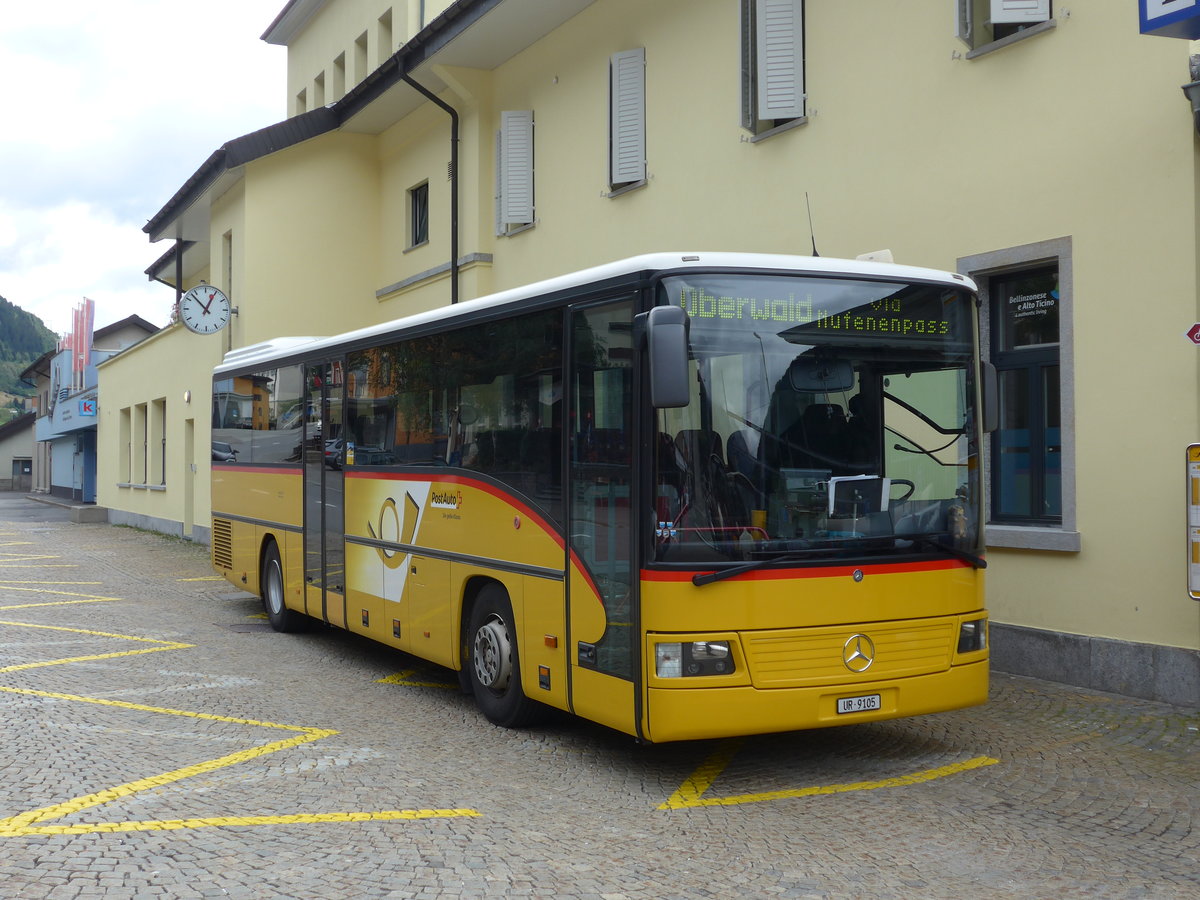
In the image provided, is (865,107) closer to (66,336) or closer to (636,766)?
(636,766)

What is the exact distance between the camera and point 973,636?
22.9 ft

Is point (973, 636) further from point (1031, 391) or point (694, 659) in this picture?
point (1031, 391)

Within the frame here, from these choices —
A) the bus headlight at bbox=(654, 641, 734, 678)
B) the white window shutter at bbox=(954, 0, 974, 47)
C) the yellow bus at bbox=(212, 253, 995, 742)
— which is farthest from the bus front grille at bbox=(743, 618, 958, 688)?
the white window shutter at bbox=(954, 0, 974, 47)

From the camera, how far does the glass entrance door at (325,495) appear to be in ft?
35.1

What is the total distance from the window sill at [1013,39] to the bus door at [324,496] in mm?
5910

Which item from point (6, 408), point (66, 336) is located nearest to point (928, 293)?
point (66, 336)

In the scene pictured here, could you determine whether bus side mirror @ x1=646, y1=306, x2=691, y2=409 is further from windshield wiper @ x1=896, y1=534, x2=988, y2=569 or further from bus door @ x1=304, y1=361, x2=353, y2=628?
bus door @ x1=304, y1=361, x2=353, y2=628

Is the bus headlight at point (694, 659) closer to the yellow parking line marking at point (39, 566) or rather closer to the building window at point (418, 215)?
the building window at point (418, 215)

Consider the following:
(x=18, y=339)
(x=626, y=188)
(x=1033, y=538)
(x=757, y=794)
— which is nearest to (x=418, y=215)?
(x=626, y=188)

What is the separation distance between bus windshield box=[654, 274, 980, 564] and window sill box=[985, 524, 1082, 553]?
2.71 m

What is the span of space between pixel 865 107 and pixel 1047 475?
3.82 meters

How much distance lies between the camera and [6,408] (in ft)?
499

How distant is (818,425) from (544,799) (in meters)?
2.39

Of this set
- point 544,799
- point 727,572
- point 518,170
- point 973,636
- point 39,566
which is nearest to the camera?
point 727,572
